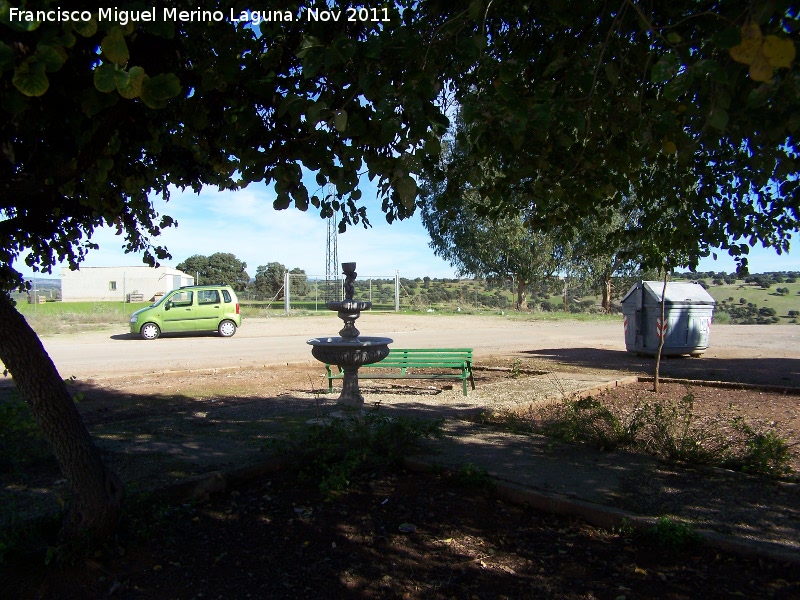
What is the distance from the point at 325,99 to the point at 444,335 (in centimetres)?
1769

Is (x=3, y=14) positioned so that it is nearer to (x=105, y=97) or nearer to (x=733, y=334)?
(x=105, y=97)

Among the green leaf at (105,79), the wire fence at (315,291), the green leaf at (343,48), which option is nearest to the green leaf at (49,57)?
the green leaf at (105,79)

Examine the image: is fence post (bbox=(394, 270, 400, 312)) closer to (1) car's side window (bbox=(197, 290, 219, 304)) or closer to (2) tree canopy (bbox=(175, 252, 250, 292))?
(1) car's side window (bbox=(197, 290, 219, 304))

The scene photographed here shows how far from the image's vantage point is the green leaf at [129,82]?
227 cm

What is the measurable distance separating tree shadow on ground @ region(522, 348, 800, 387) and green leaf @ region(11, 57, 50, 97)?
11.0 metres

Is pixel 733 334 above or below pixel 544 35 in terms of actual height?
below

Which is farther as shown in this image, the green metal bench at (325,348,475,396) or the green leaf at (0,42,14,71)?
the green metal bench at (325,348,475,396)

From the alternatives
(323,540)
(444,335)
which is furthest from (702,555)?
(444,335)

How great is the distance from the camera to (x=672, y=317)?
14.1 metres

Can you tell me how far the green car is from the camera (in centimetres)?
1905

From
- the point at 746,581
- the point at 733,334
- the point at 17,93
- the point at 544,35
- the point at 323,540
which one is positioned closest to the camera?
the point at 17,93

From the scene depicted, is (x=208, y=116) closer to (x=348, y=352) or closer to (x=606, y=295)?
(x=348, y=352)

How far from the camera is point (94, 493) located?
3.48 meters

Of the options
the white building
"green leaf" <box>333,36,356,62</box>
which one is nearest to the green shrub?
"green leaf" <box>333,36,356,62</box>
